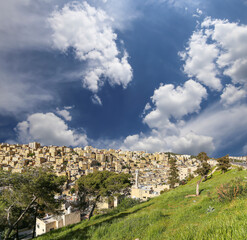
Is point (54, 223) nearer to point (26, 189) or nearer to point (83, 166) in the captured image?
point (26, 189)

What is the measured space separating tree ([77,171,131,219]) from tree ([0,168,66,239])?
25.2 feet

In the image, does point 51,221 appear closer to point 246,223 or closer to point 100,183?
point 100,183

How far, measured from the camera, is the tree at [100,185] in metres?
21.5

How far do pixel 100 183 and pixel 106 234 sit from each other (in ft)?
57.2

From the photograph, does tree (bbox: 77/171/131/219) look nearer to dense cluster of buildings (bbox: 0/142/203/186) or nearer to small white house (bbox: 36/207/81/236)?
small white house (bbox: 36/207/81/236)

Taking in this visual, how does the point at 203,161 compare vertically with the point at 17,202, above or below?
above

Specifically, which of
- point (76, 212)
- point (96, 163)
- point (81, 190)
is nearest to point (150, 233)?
point (81, 190)

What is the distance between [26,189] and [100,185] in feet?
41.5

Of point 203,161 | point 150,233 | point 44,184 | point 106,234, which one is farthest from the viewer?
point 203,161

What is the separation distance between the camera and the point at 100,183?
2225cm

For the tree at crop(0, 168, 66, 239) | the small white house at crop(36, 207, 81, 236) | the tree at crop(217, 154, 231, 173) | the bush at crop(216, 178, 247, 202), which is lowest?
the small white house at crop(36, 207, 81, 236)

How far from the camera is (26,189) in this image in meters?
10.8

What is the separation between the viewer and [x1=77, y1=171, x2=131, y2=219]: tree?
2155cm

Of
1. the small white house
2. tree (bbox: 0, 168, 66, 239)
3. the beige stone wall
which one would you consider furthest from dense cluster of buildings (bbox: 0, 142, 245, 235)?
tree (bbox: 0, 168, 66, 239)
